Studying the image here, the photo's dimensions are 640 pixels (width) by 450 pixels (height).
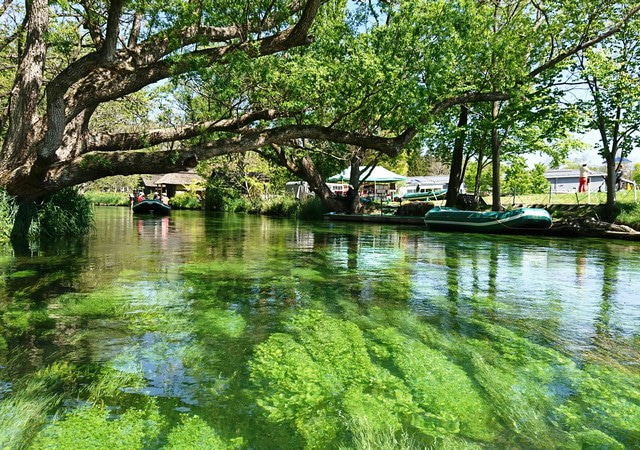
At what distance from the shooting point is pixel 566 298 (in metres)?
7.40

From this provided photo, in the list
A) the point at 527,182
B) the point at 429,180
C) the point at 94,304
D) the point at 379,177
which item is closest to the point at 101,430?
the point at 94,304

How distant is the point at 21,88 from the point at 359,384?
11.6 meters

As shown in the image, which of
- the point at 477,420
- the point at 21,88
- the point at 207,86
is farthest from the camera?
the point at 207,86

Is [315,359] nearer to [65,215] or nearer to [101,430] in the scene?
[101,430]

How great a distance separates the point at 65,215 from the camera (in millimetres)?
15984

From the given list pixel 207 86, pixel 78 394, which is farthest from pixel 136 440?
pixel 207 86

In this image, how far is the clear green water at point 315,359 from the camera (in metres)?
3.14

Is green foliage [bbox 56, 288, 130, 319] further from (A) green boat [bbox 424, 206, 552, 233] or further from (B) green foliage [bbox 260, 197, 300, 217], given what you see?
(B) green foliage [bbox 260, 197, 300, 217]

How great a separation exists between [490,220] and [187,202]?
38.9 meters

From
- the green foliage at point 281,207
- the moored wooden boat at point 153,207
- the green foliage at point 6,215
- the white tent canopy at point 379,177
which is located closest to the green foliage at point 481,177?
the white tent canopy at point 379,177

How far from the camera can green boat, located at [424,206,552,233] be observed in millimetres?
18453

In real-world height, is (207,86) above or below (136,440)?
above

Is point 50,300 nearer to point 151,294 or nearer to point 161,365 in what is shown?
point 151,294

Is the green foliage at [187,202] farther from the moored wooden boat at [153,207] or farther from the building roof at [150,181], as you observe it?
the building roof at [150,181]
